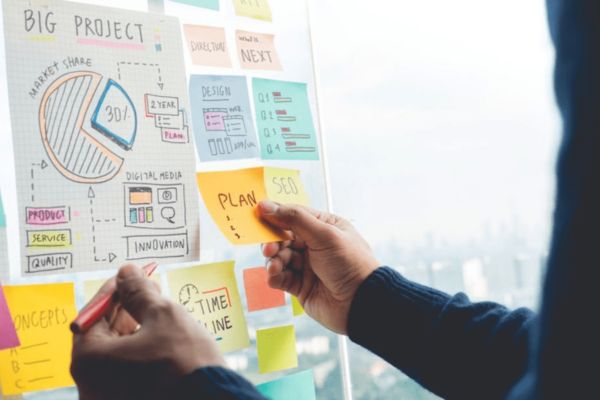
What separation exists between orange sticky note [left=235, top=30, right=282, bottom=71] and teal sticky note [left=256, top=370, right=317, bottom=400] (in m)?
0.50

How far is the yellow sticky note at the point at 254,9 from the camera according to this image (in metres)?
1.10

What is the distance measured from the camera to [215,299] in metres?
1.02

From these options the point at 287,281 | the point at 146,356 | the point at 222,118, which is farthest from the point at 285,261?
the point at 146,356

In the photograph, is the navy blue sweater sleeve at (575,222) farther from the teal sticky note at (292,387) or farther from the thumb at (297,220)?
the teal sticky note at (292,387)

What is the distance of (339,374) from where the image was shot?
4.07ft

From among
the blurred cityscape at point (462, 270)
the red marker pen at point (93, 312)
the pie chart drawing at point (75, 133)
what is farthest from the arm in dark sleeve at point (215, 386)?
the blurred cityscape at point (462, 270)

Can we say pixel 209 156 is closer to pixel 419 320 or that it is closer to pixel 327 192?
pixel 327 192

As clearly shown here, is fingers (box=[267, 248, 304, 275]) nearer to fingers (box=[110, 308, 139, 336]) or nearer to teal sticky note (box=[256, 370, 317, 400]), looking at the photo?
teal sticky note (box=[256, 370, 317, 400])

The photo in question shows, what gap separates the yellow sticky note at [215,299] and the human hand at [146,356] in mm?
424

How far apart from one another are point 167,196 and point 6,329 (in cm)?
27

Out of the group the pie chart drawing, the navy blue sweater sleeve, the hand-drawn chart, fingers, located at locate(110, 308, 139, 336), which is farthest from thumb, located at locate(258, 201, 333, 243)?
the navy blue sweater sleeve

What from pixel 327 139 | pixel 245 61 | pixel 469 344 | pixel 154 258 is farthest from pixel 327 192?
pixel 469 344

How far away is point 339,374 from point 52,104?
0.69m

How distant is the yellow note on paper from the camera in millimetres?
818
